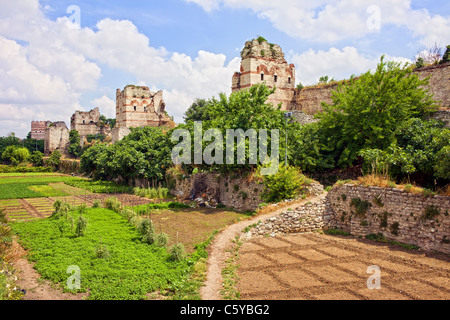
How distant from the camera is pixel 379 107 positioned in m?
16.4

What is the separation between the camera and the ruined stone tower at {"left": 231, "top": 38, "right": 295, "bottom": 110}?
95.7 feet

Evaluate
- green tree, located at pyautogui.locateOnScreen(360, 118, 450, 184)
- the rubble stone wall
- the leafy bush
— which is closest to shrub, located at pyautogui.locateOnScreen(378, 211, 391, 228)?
green tree, located at pyautogui.locateOnScreen(360, 118, 450, 184)

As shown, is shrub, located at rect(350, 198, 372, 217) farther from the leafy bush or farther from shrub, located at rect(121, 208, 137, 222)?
shrub, located at rect(121, 208, 137, 222)

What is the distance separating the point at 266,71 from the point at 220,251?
2219 cm

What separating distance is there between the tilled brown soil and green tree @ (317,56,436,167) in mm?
5919

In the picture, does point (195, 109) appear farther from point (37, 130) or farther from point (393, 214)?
point (37, 130)

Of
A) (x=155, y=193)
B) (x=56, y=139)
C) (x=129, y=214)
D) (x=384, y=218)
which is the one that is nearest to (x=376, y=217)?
(x=384, y=218)

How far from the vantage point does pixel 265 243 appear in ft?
39.6
